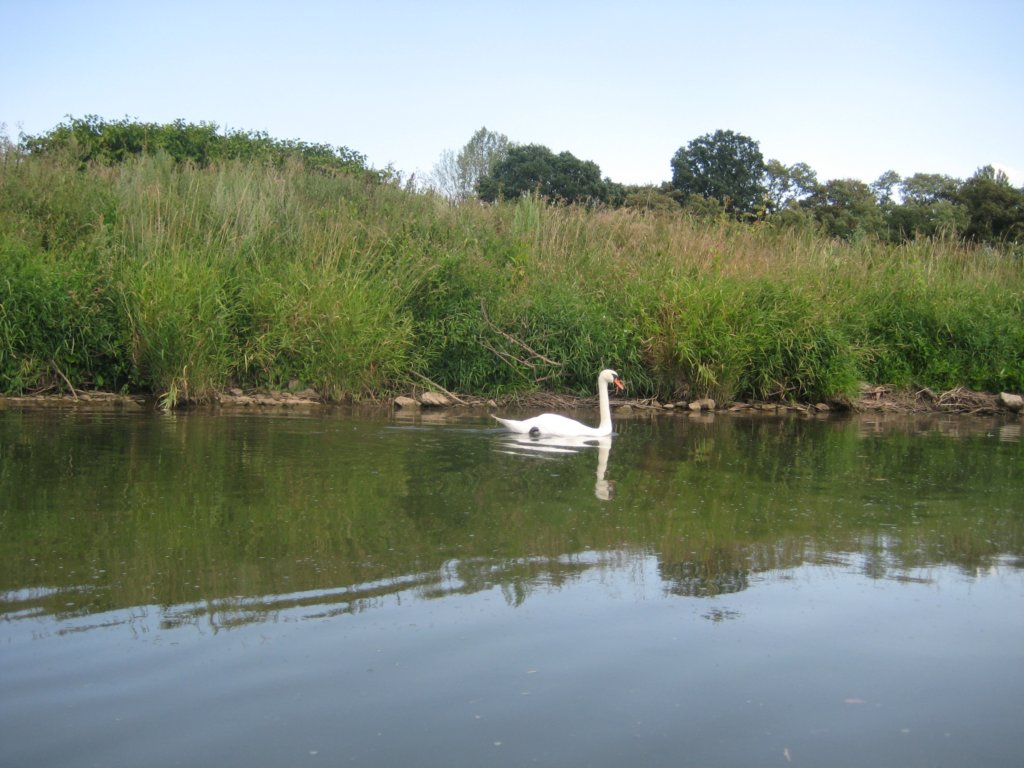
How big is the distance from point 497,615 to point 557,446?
225 inches

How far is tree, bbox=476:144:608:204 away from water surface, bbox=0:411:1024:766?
30.9 m

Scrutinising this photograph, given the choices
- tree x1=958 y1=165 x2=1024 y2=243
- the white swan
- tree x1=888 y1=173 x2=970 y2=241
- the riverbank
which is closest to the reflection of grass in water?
the white swan

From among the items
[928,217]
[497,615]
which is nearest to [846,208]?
[928,217]

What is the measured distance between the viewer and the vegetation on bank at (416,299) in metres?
13.2

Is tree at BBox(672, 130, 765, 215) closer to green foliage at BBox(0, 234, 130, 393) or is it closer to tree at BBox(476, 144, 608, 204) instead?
tree at BBox(476, 144, 608, 204)

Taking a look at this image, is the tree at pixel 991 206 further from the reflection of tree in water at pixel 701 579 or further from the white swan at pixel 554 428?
the reflection of tree in water at pixel 701 579

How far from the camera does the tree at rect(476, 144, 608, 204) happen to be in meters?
38.6

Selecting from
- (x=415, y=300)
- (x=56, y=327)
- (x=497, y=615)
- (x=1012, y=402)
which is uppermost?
(x=415, y=300)

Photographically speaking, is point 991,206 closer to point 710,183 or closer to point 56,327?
point 710,183

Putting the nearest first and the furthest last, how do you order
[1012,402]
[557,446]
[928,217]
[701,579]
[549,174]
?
[701,579]
[557,446]
[1012,402]
[928,217]
[549,174]

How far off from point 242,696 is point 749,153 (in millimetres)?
40270

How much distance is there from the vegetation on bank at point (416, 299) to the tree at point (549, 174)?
20530mm

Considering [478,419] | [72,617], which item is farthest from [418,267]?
[72,617]

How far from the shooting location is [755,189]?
40594 mm
